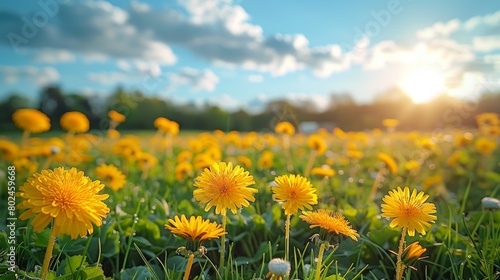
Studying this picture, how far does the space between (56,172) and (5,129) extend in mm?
17163

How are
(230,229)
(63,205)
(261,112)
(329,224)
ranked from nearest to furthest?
1. (63,205)
2. (329,224)
3. (230,229)
4. (261,112)

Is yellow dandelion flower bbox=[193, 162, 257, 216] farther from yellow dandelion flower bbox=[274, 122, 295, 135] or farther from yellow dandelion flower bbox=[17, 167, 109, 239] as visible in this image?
yellow dandelion flower bbox=[274, 122, 295, 135]

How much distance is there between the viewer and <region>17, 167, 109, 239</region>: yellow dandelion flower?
114cm

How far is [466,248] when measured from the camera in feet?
6.19

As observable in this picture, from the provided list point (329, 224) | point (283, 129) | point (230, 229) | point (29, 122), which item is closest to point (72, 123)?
point (29, 122)

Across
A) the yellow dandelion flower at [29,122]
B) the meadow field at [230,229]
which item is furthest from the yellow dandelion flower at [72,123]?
the yellow dandelion flower at [29,122]

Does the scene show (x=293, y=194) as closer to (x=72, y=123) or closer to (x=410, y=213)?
(x=410, y=213)

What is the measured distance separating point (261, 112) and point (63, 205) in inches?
335

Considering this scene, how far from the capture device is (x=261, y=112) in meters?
9.60

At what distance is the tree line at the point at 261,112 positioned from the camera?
8.42 meters

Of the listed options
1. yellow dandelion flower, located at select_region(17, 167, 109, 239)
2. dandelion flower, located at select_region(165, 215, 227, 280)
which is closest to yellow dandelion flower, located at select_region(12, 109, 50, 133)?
yellow dandelion flower, located at select_region(17, 167, 109, 239)

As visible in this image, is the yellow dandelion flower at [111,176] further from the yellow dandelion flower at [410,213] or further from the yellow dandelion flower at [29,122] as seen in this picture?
the yellow dandelion flower at [410,213]

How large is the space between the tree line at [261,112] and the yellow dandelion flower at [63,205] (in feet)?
16.1

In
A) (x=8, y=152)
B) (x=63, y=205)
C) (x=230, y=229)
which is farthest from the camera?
(x=8, y=152)
